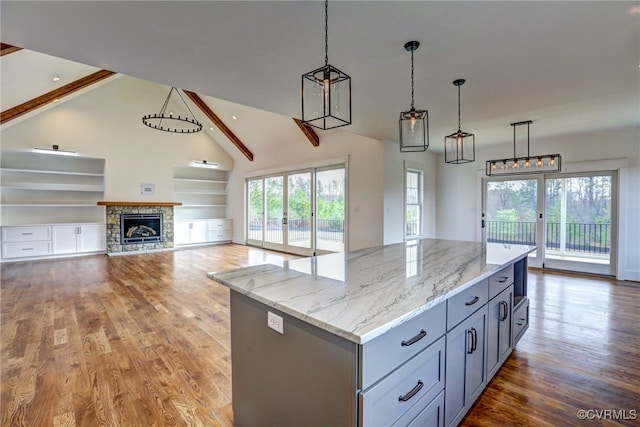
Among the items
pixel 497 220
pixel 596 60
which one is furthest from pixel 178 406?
pixel 497 220

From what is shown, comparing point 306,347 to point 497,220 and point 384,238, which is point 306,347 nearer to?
point 384,238

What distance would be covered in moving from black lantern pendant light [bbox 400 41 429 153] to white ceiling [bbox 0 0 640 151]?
0.41m

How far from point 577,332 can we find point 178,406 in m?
3.65

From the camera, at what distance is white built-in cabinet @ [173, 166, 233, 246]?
29.9ft

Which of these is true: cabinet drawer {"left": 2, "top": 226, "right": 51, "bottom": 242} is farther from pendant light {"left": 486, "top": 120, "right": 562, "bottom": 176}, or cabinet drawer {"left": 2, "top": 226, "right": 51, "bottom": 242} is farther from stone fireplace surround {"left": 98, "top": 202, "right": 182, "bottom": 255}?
pendant light {"left": 486, "top": 120, "right": 562, "bottom": 176}

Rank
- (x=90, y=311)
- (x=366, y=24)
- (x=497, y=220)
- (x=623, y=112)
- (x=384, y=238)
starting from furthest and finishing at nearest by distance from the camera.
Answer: (x=497, y=220)
(x=384, y=238)
(x=623, y=112)
(x=90, y=311)
(x=366, y=24)

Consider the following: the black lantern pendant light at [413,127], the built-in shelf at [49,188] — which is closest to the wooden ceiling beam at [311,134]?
the black lantern pendant light at [413,127]

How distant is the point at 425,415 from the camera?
139 centimetres

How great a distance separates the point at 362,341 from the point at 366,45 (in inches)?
92.6

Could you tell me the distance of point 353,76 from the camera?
3.06 metres

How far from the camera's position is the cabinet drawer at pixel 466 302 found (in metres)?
1.57

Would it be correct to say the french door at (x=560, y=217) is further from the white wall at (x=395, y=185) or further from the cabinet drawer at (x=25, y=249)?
the cabinet drawer at (x=25, y=249)

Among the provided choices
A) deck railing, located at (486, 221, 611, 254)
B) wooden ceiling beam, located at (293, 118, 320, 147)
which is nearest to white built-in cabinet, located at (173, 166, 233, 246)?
wooden ceiling beam, located at (293, 118, 320, 147)

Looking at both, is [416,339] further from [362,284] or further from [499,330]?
[499,330]
